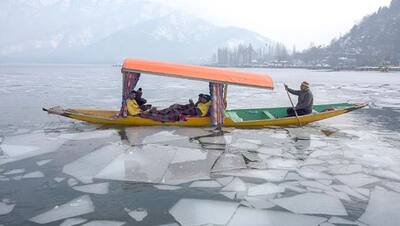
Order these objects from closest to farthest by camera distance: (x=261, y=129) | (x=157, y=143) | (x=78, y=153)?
(x=78, y=153)
(x=157, y=143)
(x=261, y=129)

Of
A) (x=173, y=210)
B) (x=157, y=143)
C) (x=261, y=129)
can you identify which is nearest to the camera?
(x=173, y=210)

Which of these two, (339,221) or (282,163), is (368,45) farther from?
(339,221)

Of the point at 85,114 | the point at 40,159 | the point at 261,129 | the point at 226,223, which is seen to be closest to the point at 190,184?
the point at 226,223

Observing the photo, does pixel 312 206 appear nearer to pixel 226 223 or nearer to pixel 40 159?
pixel 226 223

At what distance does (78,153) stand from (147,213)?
169 inches

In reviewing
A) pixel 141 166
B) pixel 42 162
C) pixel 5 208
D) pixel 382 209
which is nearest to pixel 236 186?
pixel 141 166

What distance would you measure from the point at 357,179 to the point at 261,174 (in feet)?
6.52

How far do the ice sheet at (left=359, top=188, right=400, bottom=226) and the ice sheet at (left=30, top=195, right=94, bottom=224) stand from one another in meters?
4.52

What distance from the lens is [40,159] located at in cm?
973

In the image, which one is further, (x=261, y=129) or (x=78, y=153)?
(x=261, y=129)

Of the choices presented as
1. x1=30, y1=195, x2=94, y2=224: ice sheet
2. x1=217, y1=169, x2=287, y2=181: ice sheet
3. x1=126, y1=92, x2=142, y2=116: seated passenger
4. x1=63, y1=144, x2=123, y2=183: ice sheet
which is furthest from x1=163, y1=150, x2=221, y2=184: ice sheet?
x1=126, y1=92, x2=142, y2=116: seated passenger

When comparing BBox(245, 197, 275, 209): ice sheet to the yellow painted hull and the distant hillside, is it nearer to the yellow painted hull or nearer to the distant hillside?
the yellow painted hull

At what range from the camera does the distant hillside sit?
429ft

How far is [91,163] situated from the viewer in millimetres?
9312
